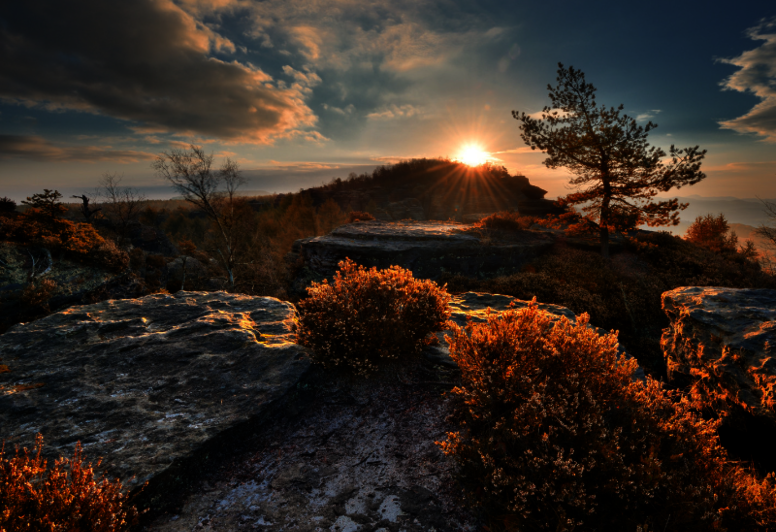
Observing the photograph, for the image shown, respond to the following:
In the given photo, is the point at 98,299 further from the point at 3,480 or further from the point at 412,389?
the point at 412,389

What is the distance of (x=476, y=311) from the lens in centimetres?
657

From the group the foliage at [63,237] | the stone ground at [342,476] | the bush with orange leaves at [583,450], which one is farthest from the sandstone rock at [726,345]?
the foliage at [63,237]

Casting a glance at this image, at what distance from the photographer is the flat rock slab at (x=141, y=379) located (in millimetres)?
2986

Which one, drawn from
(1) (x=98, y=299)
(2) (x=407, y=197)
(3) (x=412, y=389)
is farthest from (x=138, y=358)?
(2) (x=407, y=197)

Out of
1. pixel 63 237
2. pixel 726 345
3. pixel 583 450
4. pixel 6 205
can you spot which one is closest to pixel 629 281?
pixel 726 345

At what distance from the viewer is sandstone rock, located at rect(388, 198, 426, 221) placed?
140 feet

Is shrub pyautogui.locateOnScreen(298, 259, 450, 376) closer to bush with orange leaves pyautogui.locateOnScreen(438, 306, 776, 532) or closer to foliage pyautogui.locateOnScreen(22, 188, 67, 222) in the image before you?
bush with orange leaves pyautogui.locateOnScreen(438, 306, 776, 532)

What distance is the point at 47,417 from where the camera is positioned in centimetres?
316

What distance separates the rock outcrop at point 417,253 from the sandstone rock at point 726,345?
8.25 meters

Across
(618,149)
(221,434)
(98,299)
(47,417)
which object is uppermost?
(618,149)

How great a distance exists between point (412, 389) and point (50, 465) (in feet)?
12.6

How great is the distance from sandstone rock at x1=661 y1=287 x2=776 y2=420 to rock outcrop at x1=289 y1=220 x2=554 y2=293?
8246 mm

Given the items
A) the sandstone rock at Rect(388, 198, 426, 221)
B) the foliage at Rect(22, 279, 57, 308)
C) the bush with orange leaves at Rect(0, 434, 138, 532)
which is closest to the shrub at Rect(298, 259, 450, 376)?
the bush with orange leaves at Rect(0, 434, 138, 532)

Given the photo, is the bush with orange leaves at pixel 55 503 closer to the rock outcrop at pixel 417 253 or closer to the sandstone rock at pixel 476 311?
the sandstone rock at pixel 476 311
